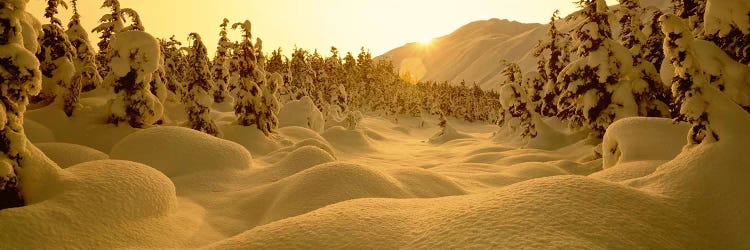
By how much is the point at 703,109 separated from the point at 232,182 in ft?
28.2

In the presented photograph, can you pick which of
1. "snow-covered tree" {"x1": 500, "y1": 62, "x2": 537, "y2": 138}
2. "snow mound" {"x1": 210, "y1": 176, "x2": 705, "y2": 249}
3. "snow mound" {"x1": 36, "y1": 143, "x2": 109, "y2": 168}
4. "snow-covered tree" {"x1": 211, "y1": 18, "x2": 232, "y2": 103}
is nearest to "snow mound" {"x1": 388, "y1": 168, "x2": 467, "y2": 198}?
"snow mound" {"x1": 210, "y1": 176, "x2": 705, "y2": 249}

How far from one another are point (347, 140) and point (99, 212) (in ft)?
62.8

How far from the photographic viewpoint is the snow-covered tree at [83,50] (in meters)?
16.7

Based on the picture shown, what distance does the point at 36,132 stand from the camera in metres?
10.4

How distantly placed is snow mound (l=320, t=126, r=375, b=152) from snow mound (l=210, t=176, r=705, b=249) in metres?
18.2

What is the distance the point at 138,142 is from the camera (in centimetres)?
969

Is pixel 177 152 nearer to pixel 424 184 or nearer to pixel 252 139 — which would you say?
pixel 424 184

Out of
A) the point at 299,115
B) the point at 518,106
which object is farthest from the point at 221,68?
the point at 518,106

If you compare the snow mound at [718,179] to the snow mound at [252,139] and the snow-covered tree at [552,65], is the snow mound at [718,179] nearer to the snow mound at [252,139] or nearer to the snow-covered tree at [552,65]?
the snow mound at [252,139]

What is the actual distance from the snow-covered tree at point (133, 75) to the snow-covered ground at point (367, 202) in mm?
2552

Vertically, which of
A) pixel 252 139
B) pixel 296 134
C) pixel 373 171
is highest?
pixel 373 171

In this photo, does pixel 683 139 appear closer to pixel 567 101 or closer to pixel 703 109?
pixel 703 109

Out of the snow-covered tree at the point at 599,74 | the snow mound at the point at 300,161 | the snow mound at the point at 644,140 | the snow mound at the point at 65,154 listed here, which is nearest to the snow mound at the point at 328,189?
the snow mound at the point at 300,161

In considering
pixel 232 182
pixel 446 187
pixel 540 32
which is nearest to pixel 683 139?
pixel 446 187
